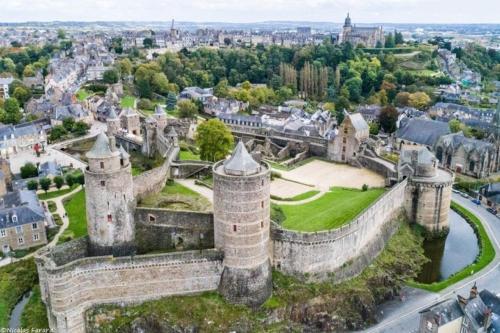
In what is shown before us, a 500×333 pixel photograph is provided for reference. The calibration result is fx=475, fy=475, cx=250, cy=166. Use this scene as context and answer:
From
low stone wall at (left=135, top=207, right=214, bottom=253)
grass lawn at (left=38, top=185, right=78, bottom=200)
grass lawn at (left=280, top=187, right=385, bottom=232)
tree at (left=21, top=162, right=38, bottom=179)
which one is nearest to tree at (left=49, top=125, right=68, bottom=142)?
tree at (left=21, top=162, right=38, bottom=179)

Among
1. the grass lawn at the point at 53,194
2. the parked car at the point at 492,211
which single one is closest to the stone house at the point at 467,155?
the parked car at the point at 492,211

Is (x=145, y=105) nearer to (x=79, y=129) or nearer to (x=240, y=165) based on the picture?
(x=79, y=129)

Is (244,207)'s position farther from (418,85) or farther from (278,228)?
(418,85)

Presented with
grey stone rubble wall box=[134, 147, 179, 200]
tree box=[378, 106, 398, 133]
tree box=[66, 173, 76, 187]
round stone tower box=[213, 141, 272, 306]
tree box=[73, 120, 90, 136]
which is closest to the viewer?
round stone tower box=[213, 141, 272, 306]

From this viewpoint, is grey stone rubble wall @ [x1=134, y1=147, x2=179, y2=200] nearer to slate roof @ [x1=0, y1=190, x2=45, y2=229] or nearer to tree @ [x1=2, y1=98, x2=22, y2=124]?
slate roof @ [x1=0, y1=190, x2=45, y2=229]

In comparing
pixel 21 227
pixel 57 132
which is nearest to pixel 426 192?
pixel 21 227

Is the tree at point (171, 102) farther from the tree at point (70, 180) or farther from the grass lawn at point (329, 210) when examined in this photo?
the grass lawn at point (329, 210)

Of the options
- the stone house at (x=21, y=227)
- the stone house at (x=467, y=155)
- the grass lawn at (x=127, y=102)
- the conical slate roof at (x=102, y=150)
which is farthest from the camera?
the grass lawn at (x=127, y=102)

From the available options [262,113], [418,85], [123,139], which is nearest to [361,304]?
[123,139]
